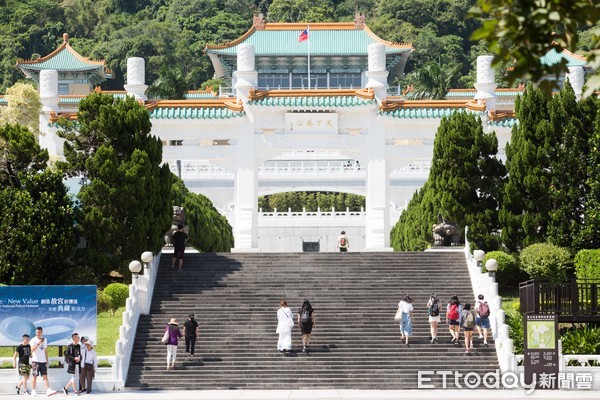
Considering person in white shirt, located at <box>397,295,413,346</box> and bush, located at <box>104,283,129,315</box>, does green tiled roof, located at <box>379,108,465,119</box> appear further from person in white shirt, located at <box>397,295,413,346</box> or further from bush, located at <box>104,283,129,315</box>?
person in white shirt, located at <box>397,295,413,346</box>

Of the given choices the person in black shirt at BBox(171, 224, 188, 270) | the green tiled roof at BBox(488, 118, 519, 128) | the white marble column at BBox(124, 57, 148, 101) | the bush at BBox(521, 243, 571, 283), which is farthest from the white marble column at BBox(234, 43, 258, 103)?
the bush at BBox(521, 243, 571, 283)

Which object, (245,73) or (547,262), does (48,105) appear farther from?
(547,262)

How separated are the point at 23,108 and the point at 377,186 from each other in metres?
19.7

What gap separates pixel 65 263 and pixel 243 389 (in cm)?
785

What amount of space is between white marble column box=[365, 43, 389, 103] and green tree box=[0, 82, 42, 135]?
1843 cm

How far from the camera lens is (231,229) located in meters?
54.1

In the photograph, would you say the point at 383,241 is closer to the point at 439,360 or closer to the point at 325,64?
the point at 439,360

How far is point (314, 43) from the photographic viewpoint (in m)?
83.4

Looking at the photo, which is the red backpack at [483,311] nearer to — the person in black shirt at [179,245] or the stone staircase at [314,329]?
the stone staircase at [314,329]

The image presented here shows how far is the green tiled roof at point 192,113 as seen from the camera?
35.2m

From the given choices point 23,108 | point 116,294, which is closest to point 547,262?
point 116,294

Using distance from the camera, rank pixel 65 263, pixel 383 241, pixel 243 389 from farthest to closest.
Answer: pixel 383 241, pixel 65 263, pixel 243 389

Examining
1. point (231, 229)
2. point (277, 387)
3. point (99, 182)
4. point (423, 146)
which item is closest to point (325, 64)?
point (231, 229)

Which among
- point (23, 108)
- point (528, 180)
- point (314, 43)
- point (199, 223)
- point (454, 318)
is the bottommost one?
point (454, 318)
